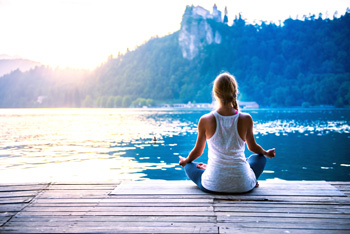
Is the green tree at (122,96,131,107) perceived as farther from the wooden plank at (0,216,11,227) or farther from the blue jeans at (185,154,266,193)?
the wooden plank at (0,216,11,227)

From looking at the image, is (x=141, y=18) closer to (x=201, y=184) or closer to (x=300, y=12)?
(x=300, y=12)

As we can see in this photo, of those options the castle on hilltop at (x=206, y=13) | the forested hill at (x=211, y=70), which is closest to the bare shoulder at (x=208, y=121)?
the forested hill at (x=211, y=70)

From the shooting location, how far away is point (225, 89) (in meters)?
3.11

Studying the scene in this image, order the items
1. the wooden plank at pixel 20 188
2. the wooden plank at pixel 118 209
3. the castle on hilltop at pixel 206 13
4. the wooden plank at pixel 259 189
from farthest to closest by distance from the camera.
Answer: the castle on hilltop at pixel 206 13 < the wooden plank at pixel 20 188 < the wooden plank at pixel 259 189 < the wooden plank at pixel 118 209

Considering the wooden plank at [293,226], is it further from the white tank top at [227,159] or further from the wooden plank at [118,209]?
the white tank top at [227,159]

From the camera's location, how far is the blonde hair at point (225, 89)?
10.1 feet

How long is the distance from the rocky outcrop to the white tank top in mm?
144640

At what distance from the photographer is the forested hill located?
11831 cm

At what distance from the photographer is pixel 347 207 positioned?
3016 millimetres

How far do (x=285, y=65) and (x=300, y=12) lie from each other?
40.8m

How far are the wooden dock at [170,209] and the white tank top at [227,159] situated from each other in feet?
0.48

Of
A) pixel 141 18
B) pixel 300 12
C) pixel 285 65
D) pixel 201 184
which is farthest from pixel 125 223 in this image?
pixel 141 18

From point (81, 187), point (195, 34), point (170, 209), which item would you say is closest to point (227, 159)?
point (170, 209)

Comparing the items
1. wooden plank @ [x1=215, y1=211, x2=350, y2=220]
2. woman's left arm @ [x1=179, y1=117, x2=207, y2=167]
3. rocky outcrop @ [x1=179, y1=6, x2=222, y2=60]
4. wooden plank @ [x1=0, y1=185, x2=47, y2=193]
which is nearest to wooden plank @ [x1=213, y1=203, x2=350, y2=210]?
wooden plank @ [x1=215, y1=211, x2=350, y2=220]
